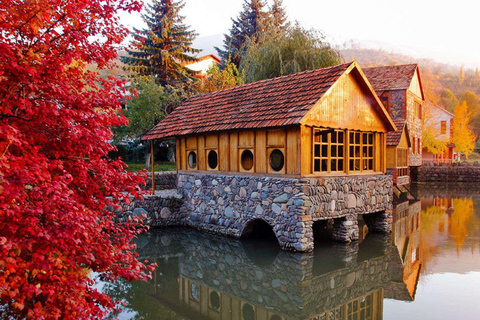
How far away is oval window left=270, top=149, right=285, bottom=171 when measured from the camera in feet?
37.9

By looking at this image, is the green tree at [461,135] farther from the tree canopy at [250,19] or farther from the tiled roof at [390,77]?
the tree canopy at [250,19]

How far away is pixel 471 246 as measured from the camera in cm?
1183

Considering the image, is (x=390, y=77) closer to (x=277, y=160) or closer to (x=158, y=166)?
(x=158, y=166)

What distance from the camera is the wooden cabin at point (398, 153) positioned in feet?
69.6

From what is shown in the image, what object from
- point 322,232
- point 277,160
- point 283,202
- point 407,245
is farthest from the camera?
point 322,232

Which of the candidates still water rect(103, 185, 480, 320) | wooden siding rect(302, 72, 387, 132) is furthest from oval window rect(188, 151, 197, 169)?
wooden siding rect(302, 72, 387, 132)

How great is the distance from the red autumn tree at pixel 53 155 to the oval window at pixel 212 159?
28.7 feet

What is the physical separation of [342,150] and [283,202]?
302 centimetres

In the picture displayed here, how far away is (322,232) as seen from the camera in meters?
13.9

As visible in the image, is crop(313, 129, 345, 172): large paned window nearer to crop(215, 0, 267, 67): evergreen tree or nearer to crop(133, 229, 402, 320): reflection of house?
crop(133, 229, 402, 320): reflection of house

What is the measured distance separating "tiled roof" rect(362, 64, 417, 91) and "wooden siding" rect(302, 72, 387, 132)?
14.1 meters

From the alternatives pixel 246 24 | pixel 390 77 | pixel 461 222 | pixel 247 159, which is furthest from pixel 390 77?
pixel 247 159

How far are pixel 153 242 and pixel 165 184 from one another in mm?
8468

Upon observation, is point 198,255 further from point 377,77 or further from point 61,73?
point 377,77
